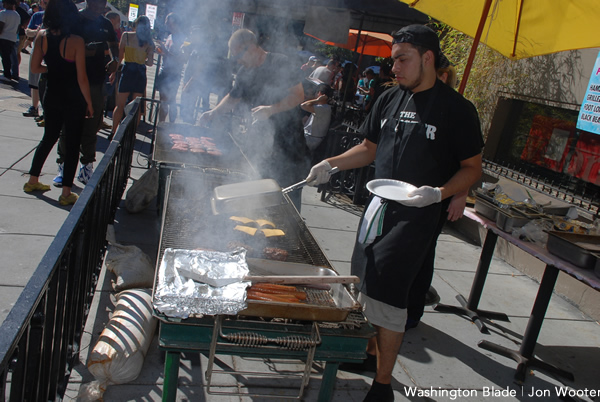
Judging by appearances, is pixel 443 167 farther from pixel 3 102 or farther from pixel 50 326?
pixel 3 102

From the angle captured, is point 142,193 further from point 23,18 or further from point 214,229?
point 23,18

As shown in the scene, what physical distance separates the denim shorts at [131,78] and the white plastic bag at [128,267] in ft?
17.4

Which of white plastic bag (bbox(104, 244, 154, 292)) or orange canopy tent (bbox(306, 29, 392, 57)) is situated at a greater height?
orange canopy tent (bbox(306, 29, 392, 57))

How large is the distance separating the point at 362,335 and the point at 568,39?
345 centimetres

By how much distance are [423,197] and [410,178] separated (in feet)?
1.10

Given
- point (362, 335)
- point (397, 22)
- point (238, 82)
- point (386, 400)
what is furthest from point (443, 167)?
point (397, 22)

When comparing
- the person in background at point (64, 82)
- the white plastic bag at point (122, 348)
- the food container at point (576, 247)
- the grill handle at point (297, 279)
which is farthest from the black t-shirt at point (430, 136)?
the person in background at point (64, 82)

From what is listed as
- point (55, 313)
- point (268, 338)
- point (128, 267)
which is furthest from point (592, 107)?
point (55, 313)

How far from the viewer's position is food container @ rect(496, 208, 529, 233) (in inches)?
156

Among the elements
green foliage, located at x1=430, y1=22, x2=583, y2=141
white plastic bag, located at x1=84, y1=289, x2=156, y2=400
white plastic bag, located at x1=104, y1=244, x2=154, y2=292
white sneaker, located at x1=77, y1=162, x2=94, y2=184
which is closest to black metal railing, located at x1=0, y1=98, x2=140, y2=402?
white plastic bag, located at x1=84, y1=289, x2=156, y2=400

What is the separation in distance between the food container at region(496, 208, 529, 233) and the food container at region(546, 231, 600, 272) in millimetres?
316

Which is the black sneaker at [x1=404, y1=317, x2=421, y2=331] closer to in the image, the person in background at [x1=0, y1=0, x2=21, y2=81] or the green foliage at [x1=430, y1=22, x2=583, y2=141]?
the green foliage at [x1=430, y1=22, x2=583, y2=141]

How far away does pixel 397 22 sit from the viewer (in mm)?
8844

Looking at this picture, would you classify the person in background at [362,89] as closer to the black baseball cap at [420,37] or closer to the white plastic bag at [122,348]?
the black baseball cap at [420,37]
